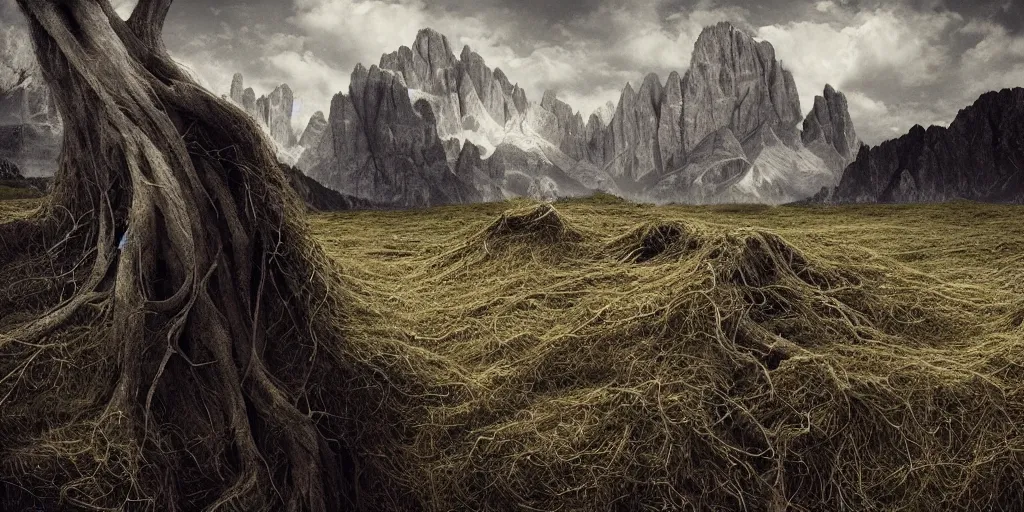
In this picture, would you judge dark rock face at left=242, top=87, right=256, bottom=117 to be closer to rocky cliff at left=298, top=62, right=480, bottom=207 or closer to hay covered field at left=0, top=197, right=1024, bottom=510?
rocky cliff at left=298, top=62, right=480, bottom=207

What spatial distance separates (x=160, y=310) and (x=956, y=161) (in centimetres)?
9227

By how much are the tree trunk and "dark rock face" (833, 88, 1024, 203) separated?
79256mm

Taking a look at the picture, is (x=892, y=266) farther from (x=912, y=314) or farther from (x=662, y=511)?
(x=662, y=511)

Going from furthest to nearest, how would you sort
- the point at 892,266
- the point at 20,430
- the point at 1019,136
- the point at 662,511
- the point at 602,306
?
the point at 1019,136, the point at 892,266, the point at 602,306, the point at 20,430, the point at 662,511

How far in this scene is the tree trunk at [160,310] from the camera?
349cm

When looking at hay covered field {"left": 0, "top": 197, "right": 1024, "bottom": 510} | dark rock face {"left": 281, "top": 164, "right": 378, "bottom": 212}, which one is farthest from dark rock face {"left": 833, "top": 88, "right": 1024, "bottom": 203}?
hay covered field {"left": 0, "top": 197, "right": 1024, "bottom": 510}

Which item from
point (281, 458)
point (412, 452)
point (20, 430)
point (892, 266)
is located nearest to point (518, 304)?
point (412, 452)

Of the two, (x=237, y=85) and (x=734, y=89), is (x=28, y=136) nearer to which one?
(x=237, y=85)

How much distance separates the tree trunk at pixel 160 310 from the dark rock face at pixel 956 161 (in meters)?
79.3

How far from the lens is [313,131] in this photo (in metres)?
130

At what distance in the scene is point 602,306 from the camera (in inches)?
198

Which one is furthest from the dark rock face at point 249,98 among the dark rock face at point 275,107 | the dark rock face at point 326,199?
the dark rock face at point 326,199

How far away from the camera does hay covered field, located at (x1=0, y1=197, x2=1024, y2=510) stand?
3514 millimetres

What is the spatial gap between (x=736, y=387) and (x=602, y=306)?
1300mm
